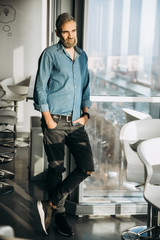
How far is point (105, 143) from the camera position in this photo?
3.50 m

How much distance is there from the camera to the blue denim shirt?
276 cm

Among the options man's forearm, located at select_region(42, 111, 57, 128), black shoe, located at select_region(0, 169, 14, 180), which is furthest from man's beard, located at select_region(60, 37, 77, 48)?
black shoe, located at select_region(0, 169, 14, 180)

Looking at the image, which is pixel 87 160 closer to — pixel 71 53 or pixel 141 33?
pixel 71 53

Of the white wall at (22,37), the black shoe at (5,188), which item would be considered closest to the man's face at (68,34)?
the black shoe at (5,188)

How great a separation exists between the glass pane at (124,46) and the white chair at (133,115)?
16 centimetres

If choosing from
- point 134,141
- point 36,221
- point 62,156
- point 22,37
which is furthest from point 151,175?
point 22,37

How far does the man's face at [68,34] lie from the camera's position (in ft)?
8.95

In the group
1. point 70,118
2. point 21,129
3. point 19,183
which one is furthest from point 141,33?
point 21,129

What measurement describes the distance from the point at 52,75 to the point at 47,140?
20.2 inches

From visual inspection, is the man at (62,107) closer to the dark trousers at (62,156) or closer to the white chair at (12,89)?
the dark trousers at (62,156)

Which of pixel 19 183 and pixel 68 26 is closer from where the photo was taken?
pixel 68 26

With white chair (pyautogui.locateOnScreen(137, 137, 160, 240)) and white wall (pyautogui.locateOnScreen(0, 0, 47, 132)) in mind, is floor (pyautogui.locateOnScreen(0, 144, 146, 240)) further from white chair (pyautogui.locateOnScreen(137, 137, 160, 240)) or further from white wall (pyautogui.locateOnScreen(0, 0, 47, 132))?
white wall (pyautogui.locateOnScreen(0, 0, 47, 132))

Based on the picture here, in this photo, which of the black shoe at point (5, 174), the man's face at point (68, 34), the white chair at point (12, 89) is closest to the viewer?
the man's face at point (68, 34)

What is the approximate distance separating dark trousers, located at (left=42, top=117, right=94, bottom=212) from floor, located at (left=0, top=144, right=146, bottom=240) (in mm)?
265
